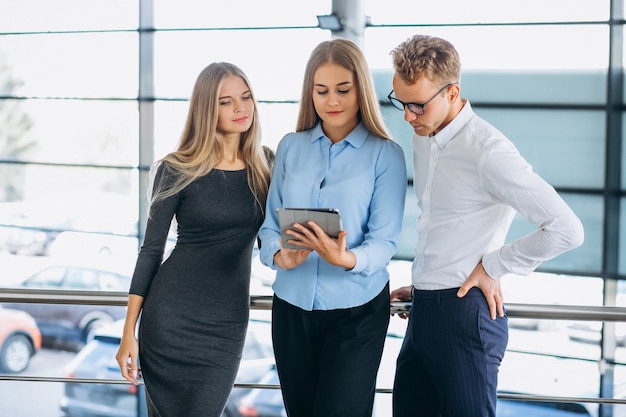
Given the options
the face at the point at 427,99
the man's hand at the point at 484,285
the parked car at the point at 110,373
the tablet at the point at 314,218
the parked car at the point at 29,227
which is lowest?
the parked car at the point at 110,373

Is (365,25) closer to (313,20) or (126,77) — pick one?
(313,20)

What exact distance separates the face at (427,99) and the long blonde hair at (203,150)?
55 cm

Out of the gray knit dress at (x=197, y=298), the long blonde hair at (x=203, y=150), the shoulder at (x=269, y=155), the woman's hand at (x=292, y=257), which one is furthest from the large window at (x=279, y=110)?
the woman's hand at (x=292, y=257)

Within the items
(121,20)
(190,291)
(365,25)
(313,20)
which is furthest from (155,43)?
(190,291)

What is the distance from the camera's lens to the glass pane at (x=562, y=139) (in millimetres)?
8594

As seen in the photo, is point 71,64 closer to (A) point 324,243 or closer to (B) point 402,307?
(B) point 402,307

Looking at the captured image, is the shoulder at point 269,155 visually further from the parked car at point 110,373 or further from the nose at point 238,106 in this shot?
the parked car at point 110,373

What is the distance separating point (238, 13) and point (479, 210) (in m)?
8.85

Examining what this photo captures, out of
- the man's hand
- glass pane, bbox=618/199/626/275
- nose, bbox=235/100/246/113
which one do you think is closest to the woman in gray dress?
nose, bbox=235/100/246/113

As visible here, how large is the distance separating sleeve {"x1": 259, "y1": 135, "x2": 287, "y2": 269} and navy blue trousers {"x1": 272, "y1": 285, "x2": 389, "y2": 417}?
138mm

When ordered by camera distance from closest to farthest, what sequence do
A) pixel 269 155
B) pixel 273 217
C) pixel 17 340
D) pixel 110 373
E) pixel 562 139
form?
pixel 273 217, pixel 269 155, pixel 562 139, pixel 110 373, pixel 17 340

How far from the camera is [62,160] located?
38.3 feet

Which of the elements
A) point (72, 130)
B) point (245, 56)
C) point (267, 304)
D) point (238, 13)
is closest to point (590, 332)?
point (245, 56)

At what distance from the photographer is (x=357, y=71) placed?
6.27 ft
